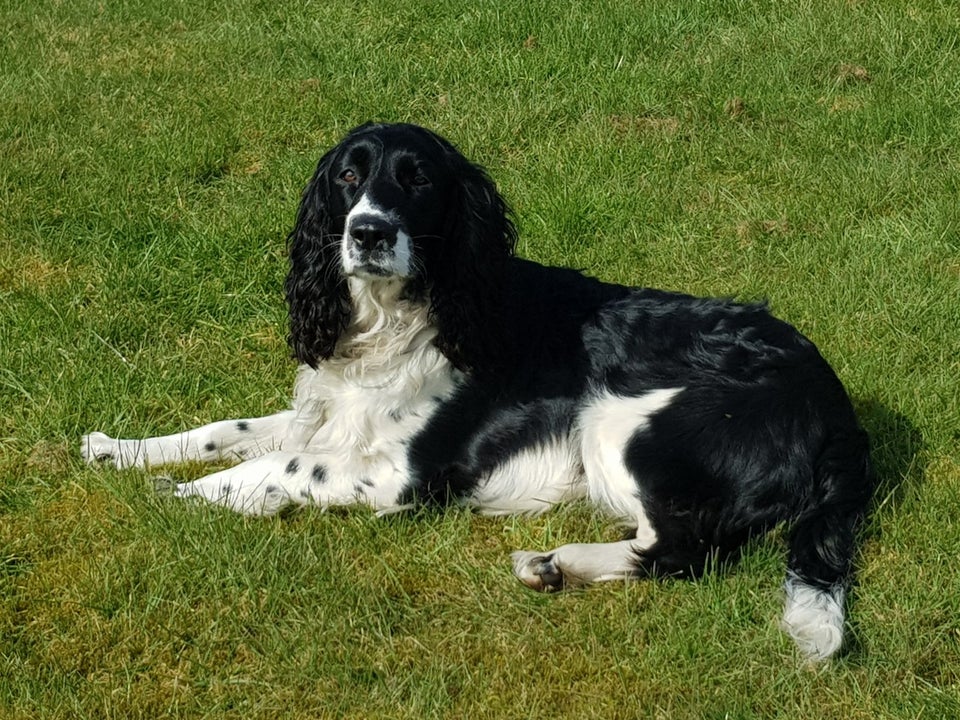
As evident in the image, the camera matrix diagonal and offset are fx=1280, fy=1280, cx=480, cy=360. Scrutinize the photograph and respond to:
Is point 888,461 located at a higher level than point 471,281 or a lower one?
lower

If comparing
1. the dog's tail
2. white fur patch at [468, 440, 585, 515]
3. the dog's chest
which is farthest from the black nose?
the dog's tail

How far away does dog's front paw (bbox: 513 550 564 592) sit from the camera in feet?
13.5

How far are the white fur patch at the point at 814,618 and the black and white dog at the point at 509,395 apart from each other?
10.1 inches

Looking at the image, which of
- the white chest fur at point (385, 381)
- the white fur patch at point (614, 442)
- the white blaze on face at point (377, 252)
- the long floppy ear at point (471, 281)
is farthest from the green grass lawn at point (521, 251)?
the white blaze on face at point (377, 252)

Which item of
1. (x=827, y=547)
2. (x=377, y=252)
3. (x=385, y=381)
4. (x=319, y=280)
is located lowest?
(x=827, y=547)

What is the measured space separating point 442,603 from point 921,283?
3214 millimetres

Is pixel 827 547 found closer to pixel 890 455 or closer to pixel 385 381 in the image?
pixel 890 455

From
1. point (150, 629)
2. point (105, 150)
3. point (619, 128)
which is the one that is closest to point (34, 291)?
point (105, 150)

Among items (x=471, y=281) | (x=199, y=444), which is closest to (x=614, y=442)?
(x=471, y=281)

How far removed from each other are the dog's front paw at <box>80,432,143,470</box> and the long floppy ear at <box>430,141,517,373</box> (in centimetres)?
125

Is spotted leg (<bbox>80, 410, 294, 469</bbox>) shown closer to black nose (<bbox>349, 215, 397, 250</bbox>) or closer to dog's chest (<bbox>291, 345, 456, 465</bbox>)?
dog's chest (<bbox>291, 345, 456, 465</bbox>)

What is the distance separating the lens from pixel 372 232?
4.23 m

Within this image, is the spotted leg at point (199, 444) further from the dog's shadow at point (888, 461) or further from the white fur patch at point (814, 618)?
the dog's shadow at point (888, 461)

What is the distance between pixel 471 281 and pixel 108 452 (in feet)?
5.05
